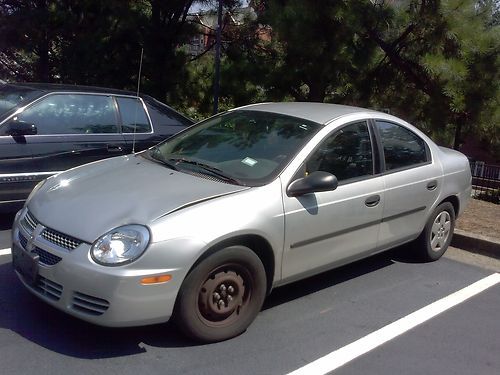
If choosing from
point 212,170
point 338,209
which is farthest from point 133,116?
point 338,209

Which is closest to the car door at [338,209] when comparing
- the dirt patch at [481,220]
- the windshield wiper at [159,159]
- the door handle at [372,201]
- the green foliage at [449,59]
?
the door handle at [372,201]

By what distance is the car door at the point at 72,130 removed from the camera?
571 cm

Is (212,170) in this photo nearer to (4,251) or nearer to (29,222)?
(29,222)

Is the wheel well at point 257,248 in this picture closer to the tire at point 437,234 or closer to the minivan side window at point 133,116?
the tire at point 437,234

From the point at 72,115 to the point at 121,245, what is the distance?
313 centimetres

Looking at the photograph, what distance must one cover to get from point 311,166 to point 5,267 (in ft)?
8.08

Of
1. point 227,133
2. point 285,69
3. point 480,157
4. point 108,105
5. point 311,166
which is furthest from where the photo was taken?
point 480,157

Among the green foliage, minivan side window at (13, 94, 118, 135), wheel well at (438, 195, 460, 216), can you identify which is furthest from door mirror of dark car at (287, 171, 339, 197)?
the green foliage

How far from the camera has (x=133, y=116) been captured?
21.1 feet

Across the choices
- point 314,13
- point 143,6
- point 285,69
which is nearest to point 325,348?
point 314,13

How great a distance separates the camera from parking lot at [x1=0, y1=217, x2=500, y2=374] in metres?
3.31

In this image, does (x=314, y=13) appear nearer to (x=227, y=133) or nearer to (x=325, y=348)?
(x=227, y=133)

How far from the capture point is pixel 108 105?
6309mm

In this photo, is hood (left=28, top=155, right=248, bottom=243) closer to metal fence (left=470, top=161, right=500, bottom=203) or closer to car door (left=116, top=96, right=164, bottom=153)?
car door (left=116, top=96, right=164, bottom=153)
